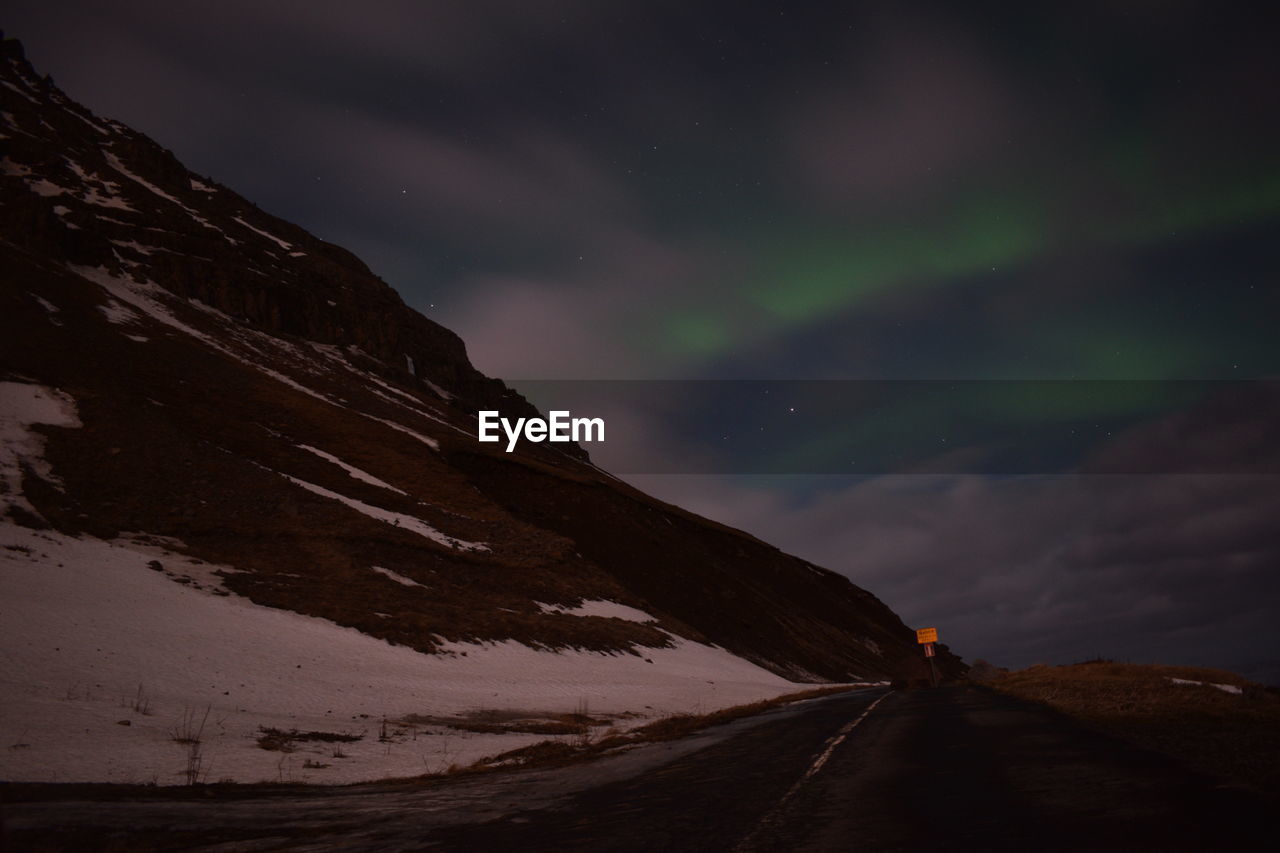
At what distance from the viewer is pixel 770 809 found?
25.1 ft

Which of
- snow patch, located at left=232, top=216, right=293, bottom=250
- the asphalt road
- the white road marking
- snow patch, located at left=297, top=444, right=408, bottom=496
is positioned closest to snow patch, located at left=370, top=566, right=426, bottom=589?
snow patch, located at left=297, top=444, right=408, bottom=496

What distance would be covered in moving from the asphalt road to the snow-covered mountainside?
11.8 feet

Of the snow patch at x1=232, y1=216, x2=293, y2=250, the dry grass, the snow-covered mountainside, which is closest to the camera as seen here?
the dry grass

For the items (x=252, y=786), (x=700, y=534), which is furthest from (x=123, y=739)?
(x=700, y=534)

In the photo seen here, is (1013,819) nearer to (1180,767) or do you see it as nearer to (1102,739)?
(1180,767)

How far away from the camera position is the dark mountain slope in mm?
32094

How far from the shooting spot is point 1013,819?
6402 millimetres

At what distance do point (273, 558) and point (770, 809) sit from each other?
97.0 feet

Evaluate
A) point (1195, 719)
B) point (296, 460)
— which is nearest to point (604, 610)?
point (296, 460)

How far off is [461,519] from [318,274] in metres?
86.4

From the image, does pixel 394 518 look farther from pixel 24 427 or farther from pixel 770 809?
pixel 770 809

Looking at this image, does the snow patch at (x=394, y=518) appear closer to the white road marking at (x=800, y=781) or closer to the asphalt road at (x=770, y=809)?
the white road marking at (x=800, y=781)

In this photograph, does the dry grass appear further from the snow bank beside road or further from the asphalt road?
the snow bank beside road

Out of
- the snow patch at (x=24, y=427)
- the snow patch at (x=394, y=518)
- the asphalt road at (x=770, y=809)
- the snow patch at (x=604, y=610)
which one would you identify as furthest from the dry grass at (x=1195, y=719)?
the snow patch at (x=24, y=427)
